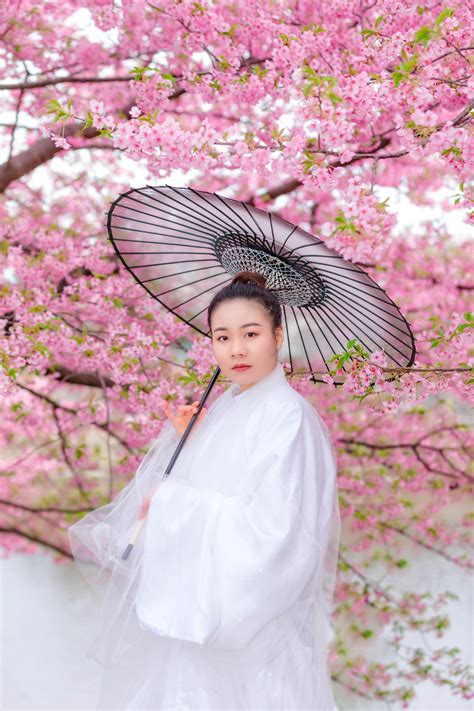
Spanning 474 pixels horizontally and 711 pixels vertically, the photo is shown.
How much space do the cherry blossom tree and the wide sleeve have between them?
1.71 feet

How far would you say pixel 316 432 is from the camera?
6.80 ft

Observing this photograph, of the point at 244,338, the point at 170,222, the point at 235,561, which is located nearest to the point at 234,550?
the point at 235,561

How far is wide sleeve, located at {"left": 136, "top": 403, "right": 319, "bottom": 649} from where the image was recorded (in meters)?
1.82

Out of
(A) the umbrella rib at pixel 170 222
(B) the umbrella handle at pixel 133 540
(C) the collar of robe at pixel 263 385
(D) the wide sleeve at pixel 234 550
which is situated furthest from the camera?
(A) the umbrella rib at pixel 170 222

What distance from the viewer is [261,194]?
4.65 metres

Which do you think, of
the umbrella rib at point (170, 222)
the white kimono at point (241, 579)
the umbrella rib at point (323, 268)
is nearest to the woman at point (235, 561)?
the white kimono at point (241, 579)

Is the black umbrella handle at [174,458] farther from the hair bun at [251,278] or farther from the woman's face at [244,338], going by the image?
the hair bun at [251,278]

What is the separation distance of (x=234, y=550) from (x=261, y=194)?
127 inches

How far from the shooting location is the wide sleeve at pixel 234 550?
1.82 m

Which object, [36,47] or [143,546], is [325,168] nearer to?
[143,546]

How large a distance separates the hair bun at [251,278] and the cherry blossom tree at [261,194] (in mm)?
312

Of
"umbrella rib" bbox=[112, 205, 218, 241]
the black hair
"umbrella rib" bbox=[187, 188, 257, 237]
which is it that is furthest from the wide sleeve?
"umbrella rib" bbox=[112, 205, 218, 241]

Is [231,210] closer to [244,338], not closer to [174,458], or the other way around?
[244,338]

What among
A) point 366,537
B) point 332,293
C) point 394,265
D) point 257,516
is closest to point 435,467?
point 366,537
